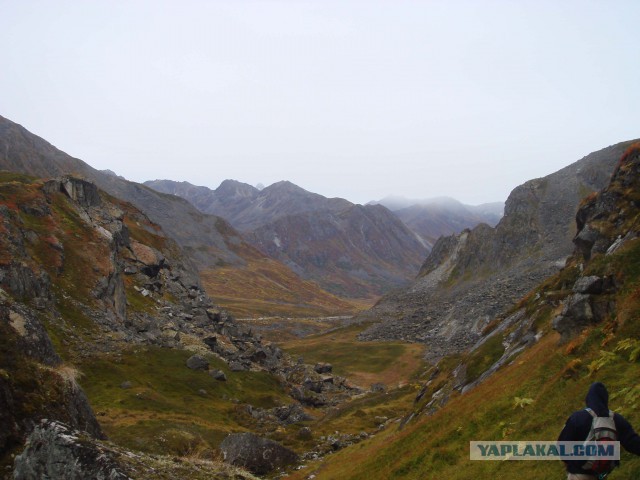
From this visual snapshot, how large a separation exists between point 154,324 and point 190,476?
220 feet

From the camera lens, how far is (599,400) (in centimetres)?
996

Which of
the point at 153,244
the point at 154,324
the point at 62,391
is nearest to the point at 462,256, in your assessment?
the point at 153,244

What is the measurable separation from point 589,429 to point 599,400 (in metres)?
0.68

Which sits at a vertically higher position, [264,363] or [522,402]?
[522,402]

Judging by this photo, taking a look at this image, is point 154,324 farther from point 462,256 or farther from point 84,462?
point 462,256

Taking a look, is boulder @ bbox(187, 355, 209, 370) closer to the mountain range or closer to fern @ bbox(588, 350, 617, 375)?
the mountain range

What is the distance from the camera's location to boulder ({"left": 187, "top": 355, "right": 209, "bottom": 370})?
64938 millimetres

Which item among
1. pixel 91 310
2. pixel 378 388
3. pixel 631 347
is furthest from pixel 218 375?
pixel 631 347

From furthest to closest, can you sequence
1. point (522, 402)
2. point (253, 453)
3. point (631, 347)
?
1. point (253, 453)
2. point (522, 402)
3. point (631, 347)

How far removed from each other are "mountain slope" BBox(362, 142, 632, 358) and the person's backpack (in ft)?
321

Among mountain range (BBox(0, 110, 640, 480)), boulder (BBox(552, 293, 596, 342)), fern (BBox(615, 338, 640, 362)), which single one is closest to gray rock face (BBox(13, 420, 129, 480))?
mountain range (BBox(0, 110, 640, 480))

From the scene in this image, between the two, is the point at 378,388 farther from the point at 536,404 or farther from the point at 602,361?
the point at 602,361

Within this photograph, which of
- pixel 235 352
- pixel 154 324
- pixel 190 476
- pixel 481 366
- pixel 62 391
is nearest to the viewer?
pixel 190 476

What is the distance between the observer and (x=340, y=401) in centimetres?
7750
